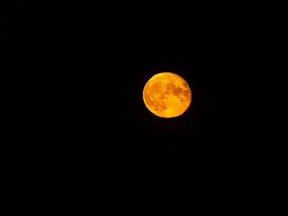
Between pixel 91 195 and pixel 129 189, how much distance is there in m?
0.66

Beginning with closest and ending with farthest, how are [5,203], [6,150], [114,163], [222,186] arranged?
[5,203]
[6,150]
[222,186]
[114,163]

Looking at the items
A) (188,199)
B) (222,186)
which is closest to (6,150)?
(188,199)

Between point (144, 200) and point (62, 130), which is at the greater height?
point (62, 130)

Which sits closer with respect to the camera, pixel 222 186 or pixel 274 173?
pixel 274 173

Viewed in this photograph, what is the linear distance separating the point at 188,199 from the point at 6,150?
3.00 meters

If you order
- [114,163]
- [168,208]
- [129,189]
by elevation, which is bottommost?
[168,208]

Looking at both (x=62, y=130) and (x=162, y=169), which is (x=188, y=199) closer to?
(x=162, y=169)

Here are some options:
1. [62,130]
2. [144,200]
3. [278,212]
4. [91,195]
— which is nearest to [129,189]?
[144,200]

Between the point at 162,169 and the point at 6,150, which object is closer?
the point at 6,150

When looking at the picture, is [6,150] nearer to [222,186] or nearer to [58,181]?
[58,181]

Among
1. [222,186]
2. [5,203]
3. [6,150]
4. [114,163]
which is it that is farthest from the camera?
[114,163]

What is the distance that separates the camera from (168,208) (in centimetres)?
449

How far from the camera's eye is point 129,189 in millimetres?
4738

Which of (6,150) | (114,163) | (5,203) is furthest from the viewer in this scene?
(114,163)
